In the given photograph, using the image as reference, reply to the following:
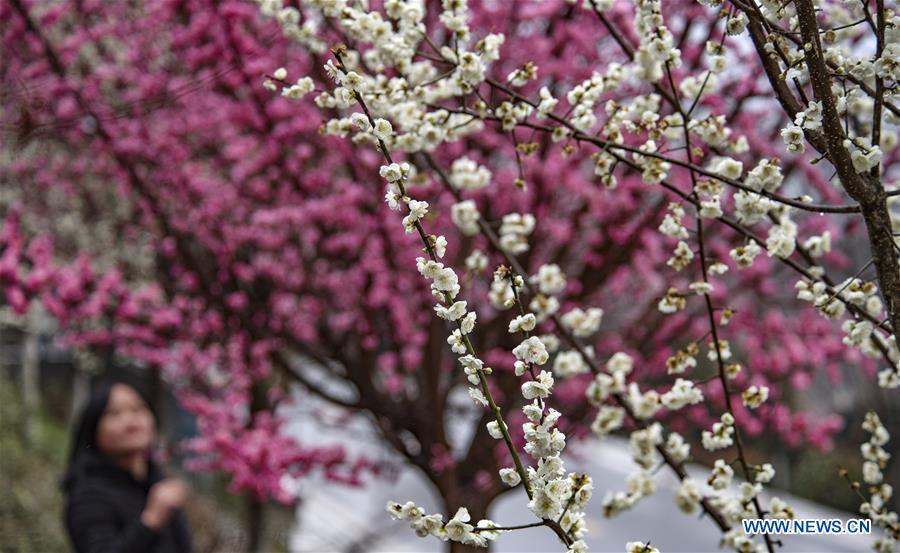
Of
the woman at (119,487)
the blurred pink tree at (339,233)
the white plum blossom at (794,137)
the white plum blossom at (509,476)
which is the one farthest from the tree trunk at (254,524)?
the white plum blossom at (794,137)

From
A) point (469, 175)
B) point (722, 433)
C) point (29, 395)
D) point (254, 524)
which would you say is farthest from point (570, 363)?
point (29, 395)

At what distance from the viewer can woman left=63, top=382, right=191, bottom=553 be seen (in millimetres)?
2721

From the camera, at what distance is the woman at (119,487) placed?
272 centimetres

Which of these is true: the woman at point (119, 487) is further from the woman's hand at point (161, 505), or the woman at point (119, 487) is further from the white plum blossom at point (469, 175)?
the white plum blossom at point (469, 175)

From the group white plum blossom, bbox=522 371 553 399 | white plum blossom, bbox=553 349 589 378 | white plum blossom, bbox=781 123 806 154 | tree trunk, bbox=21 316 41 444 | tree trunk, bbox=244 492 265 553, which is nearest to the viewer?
white plum blossom, bbox=522 371 553 399

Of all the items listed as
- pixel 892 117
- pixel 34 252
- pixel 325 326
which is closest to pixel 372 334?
pixel 325 326

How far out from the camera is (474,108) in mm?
1681

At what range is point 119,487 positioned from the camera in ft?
9.73

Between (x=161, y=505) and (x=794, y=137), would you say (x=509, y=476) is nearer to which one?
(x=794, y=137)

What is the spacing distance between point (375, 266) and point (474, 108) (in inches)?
82.8

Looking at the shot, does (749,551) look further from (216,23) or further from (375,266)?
(216,23)

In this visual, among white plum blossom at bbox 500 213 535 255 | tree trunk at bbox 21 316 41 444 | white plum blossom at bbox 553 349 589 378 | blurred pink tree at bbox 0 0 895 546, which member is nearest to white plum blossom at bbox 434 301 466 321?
white plum blossom at bbox 553 349 589 378

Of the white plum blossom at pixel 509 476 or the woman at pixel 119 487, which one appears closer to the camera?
the white plum blossom at pixel 509 476

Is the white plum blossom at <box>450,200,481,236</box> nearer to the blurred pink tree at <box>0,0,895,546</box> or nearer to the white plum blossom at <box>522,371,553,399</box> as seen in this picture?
the blurred pink tree at <box>0,0,895,546</box>
